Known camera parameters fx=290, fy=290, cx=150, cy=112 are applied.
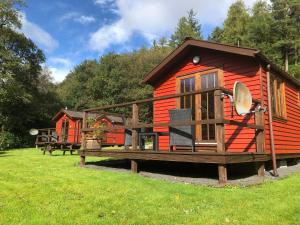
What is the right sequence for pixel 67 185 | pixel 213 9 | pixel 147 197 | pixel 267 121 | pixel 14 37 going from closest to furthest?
pixel 147 197 < pixel 67 185 < pixel 267 121 < pixel 14 37 < pixel 213 9

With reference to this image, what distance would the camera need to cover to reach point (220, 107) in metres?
5.51

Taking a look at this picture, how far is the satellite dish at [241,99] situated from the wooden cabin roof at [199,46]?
147cm

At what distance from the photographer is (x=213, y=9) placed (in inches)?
1783

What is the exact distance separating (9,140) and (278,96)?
2285 cm

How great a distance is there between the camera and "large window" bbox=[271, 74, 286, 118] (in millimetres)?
8531

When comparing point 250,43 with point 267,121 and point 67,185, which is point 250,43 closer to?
point 267,121

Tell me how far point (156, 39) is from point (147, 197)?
1864 inches

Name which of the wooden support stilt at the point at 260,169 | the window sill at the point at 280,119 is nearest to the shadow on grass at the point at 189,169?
the wooden support stilt at the point at 260,169

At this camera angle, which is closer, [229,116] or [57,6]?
[229,116]

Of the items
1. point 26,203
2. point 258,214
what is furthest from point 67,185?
point 258,214

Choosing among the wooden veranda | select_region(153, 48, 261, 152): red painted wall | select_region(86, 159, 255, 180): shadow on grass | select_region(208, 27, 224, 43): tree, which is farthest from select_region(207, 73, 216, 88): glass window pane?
select_region(208, 27, 224, 43): tree

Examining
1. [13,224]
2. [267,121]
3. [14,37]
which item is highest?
[14,37]

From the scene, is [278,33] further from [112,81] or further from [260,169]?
[260,169]

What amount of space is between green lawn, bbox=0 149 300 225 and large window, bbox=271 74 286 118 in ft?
10.3
